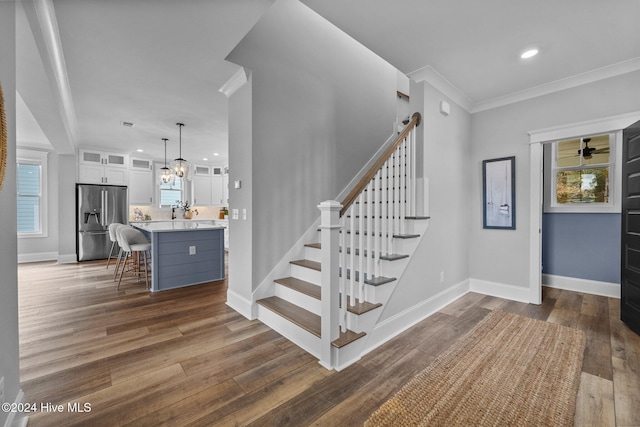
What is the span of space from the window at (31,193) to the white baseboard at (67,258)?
0.78 m

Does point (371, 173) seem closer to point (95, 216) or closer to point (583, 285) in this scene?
point (583, 285)

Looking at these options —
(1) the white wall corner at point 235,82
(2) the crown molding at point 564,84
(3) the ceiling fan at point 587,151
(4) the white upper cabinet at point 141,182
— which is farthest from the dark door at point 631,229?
(4) the white upper cabinet at point 141,182

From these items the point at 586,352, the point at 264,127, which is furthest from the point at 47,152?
the point at 586,352

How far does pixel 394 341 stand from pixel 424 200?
54.7 inches

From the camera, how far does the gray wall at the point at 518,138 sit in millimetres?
2895

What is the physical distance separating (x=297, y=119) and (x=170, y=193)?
621 cm

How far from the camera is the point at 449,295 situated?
10.9 ft

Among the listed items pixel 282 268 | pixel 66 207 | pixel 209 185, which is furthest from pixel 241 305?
pixel 209 185

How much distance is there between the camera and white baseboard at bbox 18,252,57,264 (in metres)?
5.98

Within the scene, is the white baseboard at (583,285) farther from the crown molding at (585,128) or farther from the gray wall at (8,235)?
the gray wall at (8,235)

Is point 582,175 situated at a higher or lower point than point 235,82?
lower

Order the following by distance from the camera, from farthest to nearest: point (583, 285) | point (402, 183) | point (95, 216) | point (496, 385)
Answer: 1. point (95, 216)
2. point (583, 285)
3. point (402, 183)
4. point (496, 385)

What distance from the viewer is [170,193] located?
25.9 ft

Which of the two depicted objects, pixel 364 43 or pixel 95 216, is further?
pixel 95 216
